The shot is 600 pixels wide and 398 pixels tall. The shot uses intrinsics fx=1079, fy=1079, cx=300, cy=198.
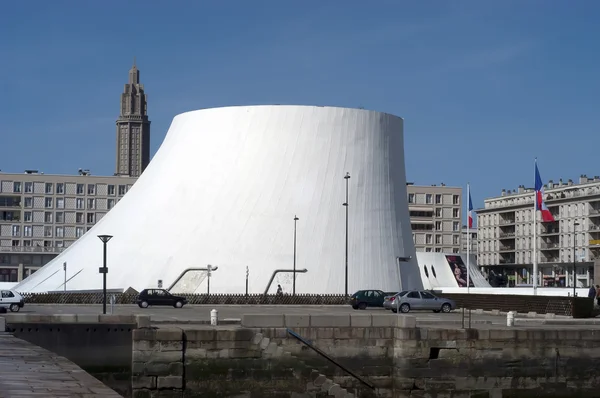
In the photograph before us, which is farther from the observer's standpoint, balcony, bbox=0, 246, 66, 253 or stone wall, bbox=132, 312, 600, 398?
balcony, bbox=0, 246, 66, 253

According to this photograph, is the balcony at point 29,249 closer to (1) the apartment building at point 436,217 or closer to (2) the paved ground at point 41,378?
(1) the apartment building at point 436,217

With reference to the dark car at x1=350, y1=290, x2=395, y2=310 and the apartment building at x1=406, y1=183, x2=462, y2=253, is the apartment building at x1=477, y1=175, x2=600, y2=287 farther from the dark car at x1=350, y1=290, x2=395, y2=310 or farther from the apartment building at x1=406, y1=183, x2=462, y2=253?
the dark car at x1=350, y1=290, x2=395, y2=310

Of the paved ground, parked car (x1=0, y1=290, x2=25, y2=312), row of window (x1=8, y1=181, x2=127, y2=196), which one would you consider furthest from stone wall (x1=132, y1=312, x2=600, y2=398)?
row of window (x1=8, y1=181, x2=127, y2=196)

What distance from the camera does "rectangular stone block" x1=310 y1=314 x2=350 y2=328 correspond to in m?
28.2

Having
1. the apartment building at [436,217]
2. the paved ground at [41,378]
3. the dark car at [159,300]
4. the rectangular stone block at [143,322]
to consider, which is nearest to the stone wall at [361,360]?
the rectangular stone block at [143,322]

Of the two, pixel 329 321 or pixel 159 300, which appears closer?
pixel 329 321

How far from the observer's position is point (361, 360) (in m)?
28.2

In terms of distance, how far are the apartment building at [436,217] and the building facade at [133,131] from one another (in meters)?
78.5

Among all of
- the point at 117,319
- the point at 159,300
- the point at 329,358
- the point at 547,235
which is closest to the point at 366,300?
the point at 159,300

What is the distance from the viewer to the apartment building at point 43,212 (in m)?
108

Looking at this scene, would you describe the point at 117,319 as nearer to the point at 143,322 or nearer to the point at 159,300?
the point at 143,322

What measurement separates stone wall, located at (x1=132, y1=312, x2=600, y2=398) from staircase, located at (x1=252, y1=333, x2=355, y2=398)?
0.08 feet

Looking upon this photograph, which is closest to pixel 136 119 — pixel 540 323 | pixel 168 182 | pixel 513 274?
pixel 513 274

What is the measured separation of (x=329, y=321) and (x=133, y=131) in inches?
6603
